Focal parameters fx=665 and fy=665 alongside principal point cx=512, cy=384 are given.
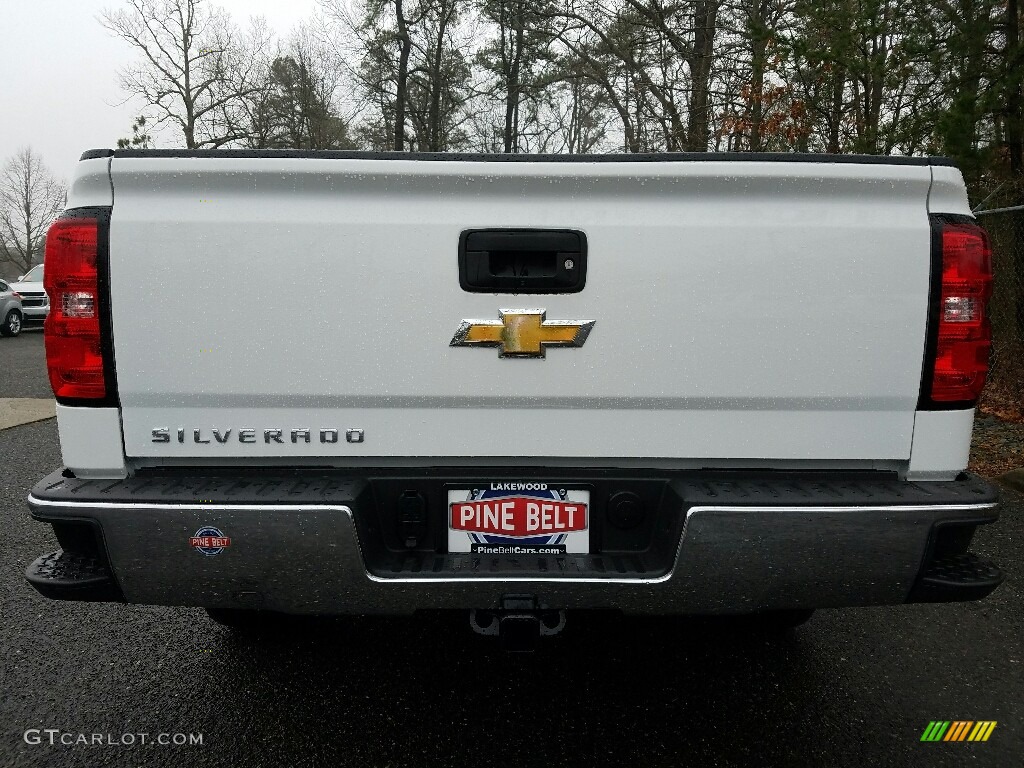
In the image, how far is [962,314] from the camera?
1704mm

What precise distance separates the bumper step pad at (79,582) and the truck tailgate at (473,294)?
1.03ft

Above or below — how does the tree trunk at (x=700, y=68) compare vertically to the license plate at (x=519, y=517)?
above

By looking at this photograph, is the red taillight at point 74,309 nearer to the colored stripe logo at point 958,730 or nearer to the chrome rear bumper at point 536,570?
the chrome rear bumper at point 536,570

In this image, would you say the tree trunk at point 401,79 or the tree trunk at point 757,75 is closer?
the tree trunk at point 757,75

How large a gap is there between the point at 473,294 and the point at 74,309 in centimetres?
100

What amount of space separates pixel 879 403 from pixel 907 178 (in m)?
0.57

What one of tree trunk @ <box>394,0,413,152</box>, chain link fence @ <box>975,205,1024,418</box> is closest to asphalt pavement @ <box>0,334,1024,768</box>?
chain link fence @ <box>975,205,1024,418</box>

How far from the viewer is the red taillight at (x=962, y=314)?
1.69 meters

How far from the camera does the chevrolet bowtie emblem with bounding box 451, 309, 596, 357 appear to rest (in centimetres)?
170

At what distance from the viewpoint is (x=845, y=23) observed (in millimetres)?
6438

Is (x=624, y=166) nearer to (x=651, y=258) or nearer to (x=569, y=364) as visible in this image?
(x=651, y=258)

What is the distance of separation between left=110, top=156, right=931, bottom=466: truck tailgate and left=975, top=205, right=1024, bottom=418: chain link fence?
5.49 meters

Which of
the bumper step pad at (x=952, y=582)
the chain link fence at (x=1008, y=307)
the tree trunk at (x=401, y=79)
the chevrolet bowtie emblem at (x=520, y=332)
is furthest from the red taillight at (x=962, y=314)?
the tree trunk at (x=401, y=79)

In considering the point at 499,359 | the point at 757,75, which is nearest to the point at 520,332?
the point at 499,359
